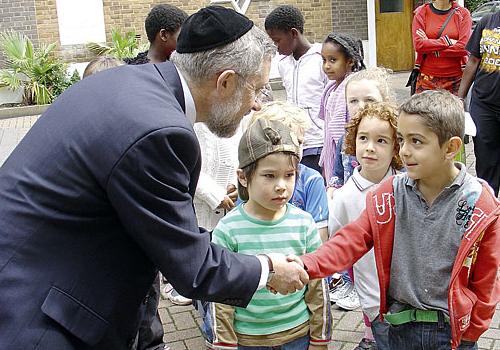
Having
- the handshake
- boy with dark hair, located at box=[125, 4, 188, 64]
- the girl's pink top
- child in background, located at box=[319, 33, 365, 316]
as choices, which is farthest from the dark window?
the handshake

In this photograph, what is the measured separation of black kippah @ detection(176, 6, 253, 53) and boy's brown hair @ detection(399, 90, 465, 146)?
2.54 feet

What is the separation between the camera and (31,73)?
14.9 metres

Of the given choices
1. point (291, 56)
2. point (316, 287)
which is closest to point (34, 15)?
point (291, 56)

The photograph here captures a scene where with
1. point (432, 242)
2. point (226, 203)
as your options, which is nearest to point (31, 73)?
point (226, 203)

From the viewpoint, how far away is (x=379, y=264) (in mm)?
2861

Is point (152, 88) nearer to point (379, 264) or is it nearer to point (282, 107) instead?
point (379, 264)

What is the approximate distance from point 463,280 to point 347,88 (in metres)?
2.02

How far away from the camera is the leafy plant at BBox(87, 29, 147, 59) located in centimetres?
1561

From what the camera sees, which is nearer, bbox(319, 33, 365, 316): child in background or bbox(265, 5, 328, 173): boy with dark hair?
bbox(319, 33, 365, 316): child in background

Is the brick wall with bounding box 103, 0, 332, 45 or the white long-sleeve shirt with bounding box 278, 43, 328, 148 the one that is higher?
the brick wall with bounding box 103, 0, 332, 45

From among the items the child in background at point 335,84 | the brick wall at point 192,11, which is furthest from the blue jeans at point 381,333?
the brick wall at point 192,11

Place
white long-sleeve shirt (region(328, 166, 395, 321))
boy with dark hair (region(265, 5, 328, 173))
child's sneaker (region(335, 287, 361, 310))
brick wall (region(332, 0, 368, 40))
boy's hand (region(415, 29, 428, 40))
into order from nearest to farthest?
white long-sleeve shirt (region(328, 166, 395, 321)) → child's sneaker (region(335, 287, 361, 310)) → boy with dark hair (region(265, 5, 328, 173)) → boy's hand (region(415, 29, 428, 40)) → brick wall (region(332, 0, 368, 40))

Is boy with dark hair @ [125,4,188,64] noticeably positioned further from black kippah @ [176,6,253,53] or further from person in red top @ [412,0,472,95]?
person in red top @ [412,0,472,95]

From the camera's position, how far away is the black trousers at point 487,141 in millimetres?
6066
